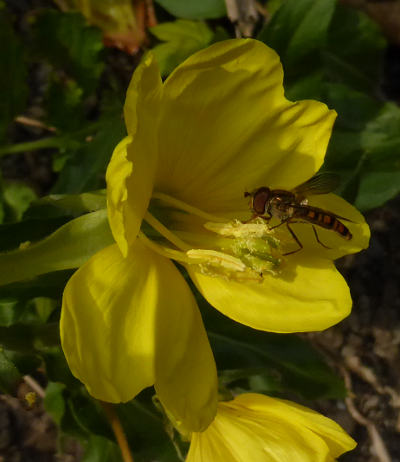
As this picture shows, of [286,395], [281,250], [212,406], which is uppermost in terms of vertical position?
[281,250]

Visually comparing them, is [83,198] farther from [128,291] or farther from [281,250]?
[281,250]

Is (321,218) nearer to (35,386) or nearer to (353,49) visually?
(35,386)

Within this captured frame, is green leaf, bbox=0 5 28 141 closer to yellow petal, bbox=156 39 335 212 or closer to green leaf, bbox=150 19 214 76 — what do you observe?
green leaf, bbox=150 19 214 76

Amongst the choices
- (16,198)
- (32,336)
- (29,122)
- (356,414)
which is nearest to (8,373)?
(32,336)

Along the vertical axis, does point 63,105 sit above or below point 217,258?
below

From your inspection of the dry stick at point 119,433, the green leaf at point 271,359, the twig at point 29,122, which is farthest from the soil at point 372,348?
the twig at point 29,122

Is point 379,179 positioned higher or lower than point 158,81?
lower

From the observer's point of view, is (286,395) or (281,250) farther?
(286,395)

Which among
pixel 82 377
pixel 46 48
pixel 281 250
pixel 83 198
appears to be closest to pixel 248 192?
pixel 281 250
